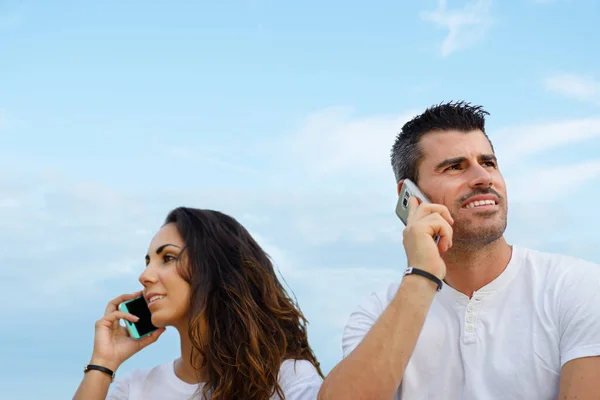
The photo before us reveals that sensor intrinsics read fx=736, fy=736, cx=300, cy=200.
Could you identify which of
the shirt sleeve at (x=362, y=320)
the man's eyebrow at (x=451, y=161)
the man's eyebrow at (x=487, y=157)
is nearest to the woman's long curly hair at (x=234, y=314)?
the shirt sleeve at (x=362, y=320)

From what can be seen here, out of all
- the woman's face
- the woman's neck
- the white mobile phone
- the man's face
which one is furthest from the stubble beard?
the woman's neck

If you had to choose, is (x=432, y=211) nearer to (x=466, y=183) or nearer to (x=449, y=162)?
(x=466, y=183)

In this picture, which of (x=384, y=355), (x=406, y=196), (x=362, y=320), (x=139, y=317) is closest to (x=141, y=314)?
(x=139, y=317)

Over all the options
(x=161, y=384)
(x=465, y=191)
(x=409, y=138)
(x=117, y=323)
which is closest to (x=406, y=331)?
(x=465, y=191)

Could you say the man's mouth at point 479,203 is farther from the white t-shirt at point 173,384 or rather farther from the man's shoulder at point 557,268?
the white t-shirt at point 173,384

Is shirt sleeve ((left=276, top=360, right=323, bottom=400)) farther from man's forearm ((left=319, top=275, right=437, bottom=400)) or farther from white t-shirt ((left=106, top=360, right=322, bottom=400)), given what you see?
man's forearm ((left=319, top=275, right=437, bottom=400))

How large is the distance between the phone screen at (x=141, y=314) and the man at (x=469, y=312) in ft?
6.47

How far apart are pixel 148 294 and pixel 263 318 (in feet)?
2.93

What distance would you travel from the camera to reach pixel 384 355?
3.94 m

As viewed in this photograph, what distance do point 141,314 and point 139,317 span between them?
0.03 m

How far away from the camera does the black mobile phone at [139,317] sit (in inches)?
234

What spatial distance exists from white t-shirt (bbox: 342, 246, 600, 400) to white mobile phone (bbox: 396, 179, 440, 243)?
1.90 feet

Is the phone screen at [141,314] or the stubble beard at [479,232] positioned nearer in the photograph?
the stubble beard at [479,232]

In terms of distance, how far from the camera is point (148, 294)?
5590mm
